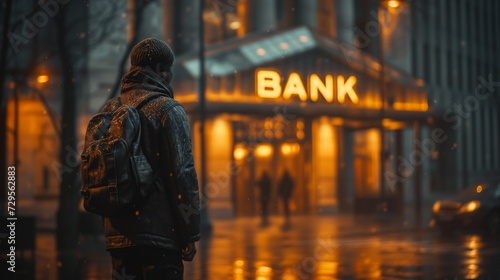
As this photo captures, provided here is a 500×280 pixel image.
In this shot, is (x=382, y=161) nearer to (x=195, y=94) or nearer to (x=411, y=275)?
(x=195, y=94)

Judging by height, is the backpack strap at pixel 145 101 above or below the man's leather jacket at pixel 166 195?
above

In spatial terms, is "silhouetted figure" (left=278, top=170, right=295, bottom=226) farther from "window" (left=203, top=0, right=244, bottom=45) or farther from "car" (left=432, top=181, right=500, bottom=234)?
"car" (left=432, top=181, right=500, bottom=234)

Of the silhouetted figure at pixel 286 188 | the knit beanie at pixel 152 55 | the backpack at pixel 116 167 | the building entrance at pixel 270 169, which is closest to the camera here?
the backpack at pixel 116 167

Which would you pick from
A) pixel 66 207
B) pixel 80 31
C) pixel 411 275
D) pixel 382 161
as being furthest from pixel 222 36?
pixel 411 275

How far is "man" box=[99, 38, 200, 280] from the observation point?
14.4 ft

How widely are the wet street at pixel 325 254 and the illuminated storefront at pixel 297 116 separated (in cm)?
360

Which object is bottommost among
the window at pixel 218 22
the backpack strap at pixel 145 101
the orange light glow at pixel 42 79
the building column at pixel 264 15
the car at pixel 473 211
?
the car at pixel 473 211

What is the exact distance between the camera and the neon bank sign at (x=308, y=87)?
90.4ft

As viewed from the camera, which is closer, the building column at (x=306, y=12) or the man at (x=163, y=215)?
the man at (x=163, y=215)

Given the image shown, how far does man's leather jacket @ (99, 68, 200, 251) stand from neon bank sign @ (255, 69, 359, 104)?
23.1 metres

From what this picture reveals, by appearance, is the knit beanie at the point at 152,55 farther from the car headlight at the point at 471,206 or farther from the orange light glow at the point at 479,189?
the orange light glow at the point at 479,189

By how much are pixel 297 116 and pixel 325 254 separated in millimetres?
13390

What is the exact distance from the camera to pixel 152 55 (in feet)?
15.4

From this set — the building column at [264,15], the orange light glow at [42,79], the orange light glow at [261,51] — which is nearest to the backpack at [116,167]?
the orange light glow at [42,79]
